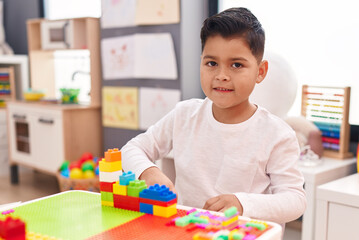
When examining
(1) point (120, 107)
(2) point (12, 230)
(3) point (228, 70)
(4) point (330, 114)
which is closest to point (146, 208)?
(2) point (12, 230)

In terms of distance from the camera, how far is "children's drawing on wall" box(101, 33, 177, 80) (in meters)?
2.50

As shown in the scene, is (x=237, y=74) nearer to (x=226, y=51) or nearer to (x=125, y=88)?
(x=226, y=51)

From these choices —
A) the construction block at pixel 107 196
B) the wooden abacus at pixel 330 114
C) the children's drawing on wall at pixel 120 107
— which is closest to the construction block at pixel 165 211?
the construction block at pixel 107 196

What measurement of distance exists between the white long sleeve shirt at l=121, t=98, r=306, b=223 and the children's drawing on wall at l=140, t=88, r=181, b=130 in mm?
1334

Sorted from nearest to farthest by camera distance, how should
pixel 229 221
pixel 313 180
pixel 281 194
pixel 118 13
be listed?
1. pixel 229 221
2. pixel 281 194
3. pixel 313 180
4. pixel 118 13

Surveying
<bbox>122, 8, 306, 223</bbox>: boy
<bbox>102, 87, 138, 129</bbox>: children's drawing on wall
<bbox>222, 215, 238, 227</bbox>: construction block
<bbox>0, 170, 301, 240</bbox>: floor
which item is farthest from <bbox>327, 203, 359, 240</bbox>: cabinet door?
<bbox>0, 170, 301, 240</bbox>: floor

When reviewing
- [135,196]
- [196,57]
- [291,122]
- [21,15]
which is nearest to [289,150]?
[135,196]

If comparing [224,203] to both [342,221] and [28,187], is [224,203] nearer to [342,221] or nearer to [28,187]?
[342,221]

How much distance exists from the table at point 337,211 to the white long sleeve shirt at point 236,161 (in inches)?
22.9

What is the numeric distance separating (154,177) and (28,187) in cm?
250

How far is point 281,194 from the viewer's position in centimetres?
93

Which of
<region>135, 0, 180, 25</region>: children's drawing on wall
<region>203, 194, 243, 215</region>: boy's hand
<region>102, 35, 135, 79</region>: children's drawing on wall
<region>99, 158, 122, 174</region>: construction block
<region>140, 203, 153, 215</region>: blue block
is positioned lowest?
<region>203, 194, 243, 215</region>: boy's hand

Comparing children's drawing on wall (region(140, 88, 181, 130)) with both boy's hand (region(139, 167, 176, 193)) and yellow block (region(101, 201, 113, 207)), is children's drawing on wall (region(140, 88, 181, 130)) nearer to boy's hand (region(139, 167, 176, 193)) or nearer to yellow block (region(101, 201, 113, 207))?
boy's hand (region(139, 167, 176, 193))

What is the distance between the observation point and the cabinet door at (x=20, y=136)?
3.13 m
